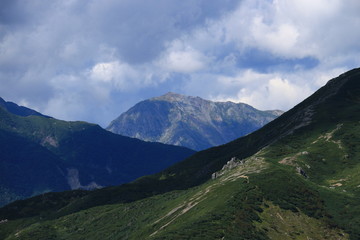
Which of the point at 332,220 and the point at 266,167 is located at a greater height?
the point at 266,167

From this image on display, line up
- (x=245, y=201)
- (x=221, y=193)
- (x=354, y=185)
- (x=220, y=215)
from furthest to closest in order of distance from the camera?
(x=354, y=185) < (x=221, y=193) < (x=245, y=201) < (x=220, y=215)

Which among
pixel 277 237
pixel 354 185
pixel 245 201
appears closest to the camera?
pixel 277 237

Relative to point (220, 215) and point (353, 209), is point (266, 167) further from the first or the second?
point (220, 215)

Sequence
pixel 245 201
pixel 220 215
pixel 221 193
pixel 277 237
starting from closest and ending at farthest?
1. pixel 277 237
2. pixel 220 215
3. pixel 245 201
4. pixel 221 193

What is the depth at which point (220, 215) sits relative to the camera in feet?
483

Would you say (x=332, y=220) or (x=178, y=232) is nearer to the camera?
(x=178, y=232)

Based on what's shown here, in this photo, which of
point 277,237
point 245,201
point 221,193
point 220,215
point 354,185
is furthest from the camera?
point 354,185

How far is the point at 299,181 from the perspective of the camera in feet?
599

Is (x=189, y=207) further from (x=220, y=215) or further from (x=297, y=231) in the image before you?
(x=297, y=231)

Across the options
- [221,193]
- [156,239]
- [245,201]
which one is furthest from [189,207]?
[156,239]

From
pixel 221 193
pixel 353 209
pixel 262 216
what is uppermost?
pixel 221 193

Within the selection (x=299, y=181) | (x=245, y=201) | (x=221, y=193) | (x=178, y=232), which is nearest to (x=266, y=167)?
(x=299, y=181)

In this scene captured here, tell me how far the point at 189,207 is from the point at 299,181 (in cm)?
4658

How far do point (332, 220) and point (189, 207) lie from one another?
5875 cm
